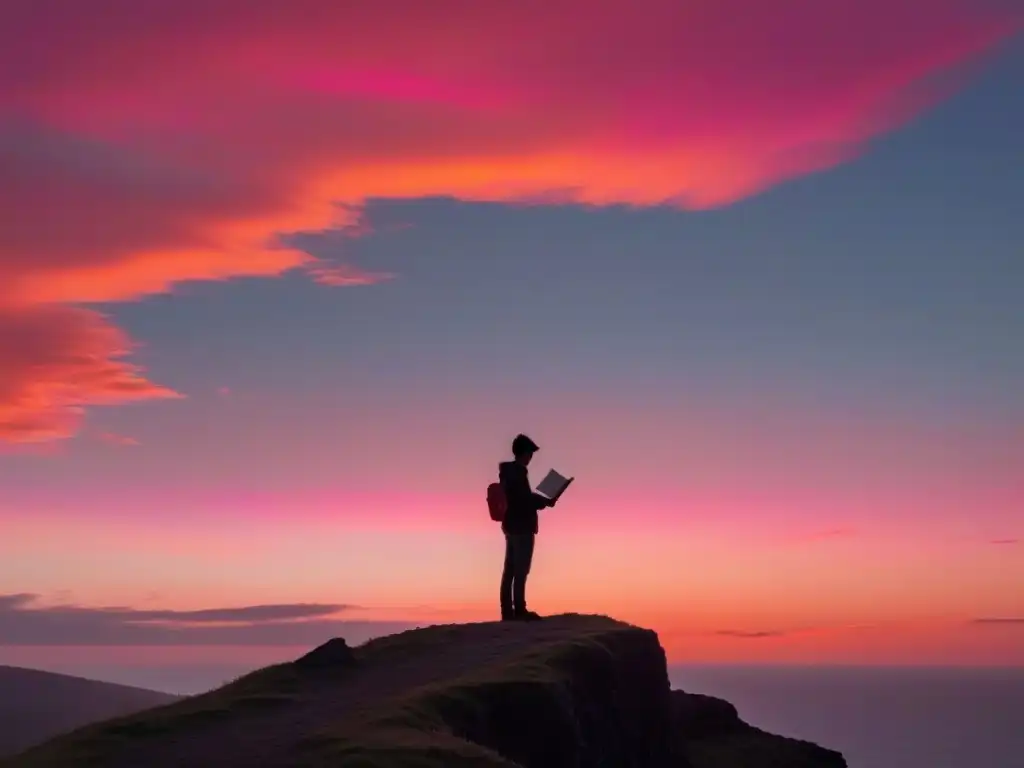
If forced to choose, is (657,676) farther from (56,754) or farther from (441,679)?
(56,754)

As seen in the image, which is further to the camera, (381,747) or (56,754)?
(56,754)

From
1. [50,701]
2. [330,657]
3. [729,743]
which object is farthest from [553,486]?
[50,701]

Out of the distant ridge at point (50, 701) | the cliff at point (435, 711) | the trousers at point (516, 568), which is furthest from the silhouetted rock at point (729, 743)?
the distant ridge at point (50, 701)

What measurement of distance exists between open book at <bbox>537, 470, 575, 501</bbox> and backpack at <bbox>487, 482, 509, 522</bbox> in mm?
891

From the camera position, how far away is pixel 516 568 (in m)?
26.2

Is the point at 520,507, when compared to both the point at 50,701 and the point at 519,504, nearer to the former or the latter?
the point at 519,504

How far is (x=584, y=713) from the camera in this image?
2464 cm

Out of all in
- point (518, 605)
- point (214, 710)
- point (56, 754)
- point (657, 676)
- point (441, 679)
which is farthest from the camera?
point (657, 676)

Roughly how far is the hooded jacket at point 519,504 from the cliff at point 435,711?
2576mm

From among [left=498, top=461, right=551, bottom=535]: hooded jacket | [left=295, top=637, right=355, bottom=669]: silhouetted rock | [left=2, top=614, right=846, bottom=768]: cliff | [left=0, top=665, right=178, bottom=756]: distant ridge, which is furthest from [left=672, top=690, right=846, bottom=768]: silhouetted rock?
[left=0, top=665, right=178, bottom=756]: distant ridge

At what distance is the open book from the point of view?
83.5 feet

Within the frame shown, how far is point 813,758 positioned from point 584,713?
1556cm

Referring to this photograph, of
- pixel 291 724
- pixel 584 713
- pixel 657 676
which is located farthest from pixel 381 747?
pixel 657 676

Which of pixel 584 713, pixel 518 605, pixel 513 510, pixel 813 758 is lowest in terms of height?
pixel 813 758
